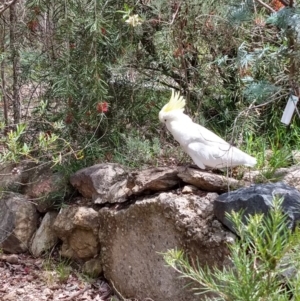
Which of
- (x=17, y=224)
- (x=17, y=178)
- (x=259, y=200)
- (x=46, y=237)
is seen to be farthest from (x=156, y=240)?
(x=17, y=178)

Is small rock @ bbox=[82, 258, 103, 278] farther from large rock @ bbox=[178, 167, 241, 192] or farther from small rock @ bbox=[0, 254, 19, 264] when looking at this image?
large rock @ bbox=[178, 167, 241, 192]

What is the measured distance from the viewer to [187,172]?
1.91m

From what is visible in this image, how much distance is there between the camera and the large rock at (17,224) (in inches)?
96.2

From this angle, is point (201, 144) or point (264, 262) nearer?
point (264, 262)

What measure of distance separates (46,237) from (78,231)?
25cm

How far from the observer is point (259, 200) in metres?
1.54

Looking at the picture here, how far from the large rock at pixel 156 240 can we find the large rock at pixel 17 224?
1.55ft

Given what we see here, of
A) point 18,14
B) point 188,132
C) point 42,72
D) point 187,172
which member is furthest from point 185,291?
point 18,14

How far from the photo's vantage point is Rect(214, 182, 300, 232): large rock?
4.83 feet

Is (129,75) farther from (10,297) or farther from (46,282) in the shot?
(10,297)

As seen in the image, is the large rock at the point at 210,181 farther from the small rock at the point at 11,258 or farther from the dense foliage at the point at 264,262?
the small rock at the point at 11,258

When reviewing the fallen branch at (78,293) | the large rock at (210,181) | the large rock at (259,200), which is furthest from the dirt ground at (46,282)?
the large rock at (259,200)

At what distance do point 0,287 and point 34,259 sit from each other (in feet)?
0.75

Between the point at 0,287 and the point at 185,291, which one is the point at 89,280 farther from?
the point at 185,291
